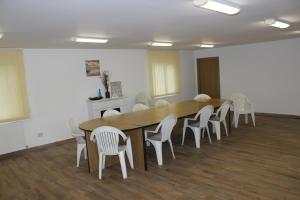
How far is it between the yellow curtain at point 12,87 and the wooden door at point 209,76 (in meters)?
6.17

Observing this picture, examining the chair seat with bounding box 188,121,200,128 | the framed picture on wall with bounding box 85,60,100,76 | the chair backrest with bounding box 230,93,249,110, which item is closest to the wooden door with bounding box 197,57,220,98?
the chair backrest with bounding box 230,93,249,110

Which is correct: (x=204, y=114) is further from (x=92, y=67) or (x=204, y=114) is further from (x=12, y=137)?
(x=12, y=137)

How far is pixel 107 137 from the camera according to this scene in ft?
11.7

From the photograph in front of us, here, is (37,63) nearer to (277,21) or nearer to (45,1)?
(45,1)

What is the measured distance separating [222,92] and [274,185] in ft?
18.9

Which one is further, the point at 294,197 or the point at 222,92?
the point at 222,92

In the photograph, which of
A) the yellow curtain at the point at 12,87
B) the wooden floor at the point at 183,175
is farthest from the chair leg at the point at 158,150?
the yellow curtain at the point at 12,87

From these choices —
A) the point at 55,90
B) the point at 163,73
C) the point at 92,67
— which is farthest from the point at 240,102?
the point at 55,90

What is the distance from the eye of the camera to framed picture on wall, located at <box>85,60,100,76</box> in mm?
6352

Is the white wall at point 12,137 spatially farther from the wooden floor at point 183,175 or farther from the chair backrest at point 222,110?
the chair backrest at point 222,110

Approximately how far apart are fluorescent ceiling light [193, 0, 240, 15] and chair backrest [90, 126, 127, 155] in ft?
6.59

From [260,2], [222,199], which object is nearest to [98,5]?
[260,2]

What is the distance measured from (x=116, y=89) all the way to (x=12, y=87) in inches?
104

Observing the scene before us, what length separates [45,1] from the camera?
2.26m
